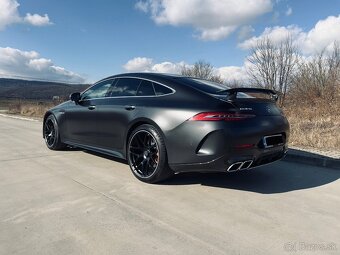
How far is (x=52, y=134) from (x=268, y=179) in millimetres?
4447

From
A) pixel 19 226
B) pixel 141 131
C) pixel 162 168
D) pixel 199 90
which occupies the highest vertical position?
pixel 199 90

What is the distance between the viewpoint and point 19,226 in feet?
10.7

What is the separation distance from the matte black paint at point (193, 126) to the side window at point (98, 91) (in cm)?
53

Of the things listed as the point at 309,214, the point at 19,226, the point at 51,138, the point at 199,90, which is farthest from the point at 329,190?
the point at 51,138

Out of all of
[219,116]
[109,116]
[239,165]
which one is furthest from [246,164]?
[109,116]

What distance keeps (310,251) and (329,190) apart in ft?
6.32

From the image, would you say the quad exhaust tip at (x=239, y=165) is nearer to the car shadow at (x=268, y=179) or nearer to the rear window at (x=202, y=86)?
the car shadow at (x=268, y=179)

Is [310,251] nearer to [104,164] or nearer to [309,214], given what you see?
[309,214]

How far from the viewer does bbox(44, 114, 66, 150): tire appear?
22.9 ft

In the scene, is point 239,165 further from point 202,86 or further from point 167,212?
point 202,86

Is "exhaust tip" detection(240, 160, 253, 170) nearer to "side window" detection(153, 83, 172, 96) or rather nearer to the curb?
"side window" detection(153, 83, 172, 96)

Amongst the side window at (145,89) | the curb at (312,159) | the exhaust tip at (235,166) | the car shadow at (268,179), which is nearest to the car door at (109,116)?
the side window at (145,89)

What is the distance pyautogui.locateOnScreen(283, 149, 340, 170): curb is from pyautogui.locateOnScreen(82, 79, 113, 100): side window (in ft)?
11.2

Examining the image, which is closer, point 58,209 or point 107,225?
point 107,225
